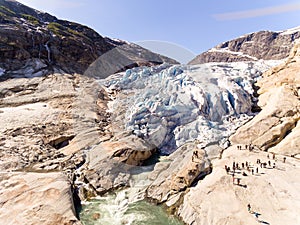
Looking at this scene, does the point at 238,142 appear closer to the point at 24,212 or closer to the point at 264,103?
the point at 264,103

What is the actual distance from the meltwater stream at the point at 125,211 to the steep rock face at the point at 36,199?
4.22ft

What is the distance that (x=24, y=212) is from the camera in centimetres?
1383

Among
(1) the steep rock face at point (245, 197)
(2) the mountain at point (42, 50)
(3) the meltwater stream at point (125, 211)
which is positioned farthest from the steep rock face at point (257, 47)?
(3) the meltwater stream at point (125, 211)

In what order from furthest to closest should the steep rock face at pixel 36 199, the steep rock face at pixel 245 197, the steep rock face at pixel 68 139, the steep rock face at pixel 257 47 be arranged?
the steep rock face at pixel 257 47
the steep rock face at pixel 68 139
the steep rock face at pixel 36 199
the steep rock face at pixel 245 197

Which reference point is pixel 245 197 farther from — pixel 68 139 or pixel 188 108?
pixel 68 139

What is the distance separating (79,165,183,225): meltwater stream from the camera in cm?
1450

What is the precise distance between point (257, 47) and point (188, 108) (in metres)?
87.4

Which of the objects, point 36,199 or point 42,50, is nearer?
point 36,199

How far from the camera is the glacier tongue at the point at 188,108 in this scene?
947 inches

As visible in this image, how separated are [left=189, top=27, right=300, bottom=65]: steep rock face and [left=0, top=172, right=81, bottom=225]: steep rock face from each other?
79696 millimetres

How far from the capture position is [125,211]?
51.0ft

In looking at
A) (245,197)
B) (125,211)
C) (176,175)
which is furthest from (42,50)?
(245,197)

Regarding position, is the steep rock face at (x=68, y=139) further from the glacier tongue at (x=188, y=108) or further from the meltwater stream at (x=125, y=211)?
the glacier tongue at (x=188, y=108)

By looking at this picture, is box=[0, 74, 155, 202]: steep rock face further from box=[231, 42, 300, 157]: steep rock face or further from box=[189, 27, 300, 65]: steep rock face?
box=[189, 27, 300, 65]: steep rock face
